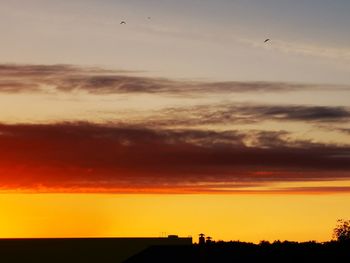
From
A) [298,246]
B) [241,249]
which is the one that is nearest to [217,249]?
[241,249]

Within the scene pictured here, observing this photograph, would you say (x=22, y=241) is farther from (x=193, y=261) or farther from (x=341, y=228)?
(x=193, y=261)

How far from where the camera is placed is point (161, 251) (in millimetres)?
96562

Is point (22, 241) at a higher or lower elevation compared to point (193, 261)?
higher

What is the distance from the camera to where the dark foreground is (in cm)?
7956

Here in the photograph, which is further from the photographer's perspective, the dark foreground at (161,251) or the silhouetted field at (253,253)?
the dark foreground at (161,251)

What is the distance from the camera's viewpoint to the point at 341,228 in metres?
138

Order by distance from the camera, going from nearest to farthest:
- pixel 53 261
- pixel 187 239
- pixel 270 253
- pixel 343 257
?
pixel 343 257
pixel 270 253
pixel 53 261
pixel 187 239

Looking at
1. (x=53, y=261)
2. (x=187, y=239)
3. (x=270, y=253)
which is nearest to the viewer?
(x=270, y=253)

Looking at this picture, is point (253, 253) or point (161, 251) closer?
point (253, 253)

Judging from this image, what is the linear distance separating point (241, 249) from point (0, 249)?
49.4 metres

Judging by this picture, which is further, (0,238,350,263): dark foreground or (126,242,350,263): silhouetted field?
(0,238,350,263): dark foreground

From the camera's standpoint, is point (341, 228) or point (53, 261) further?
point (341, 228)

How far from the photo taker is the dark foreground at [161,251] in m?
79.6

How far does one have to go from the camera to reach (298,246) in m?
82.8
